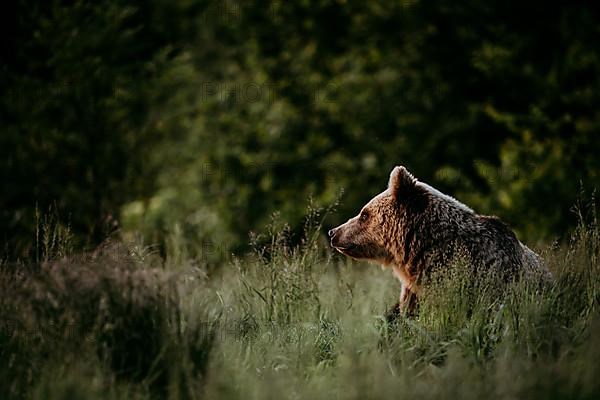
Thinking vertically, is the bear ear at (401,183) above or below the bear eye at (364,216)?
above

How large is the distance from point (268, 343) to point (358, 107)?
9106mm

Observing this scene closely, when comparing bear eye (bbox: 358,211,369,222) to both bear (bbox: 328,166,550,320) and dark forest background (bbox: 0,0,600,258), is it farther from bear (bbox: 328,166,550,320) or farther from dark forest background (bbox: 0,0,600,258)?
dark forest background (bbox: 0,0,600,258)

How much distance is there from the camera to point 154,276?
4.92 metres

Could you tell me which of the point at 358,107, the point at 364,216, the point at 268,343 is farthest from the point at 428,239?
the point at 358,107

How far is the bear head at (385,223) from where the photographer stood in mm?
6227

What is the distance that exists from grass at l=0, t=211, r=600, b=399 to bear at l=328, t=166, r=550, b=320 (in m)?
0.25

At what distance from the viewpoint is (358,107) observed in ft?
46.4

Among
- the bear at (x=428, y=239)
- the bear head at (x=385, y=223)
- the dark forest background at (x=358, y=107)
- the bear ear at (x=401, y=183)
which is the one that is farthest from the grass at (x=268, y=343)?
the dark forest background at (x=358, y=107)

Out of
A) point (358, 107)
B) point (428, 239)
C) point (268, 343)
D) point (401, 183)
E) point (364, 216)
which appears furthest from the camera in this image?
point (358, 107)

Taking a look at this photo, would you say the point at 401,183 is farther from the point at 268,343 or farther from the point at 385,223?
the point at 268,343

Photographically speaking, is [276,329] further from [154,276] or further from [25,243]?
[25,243]

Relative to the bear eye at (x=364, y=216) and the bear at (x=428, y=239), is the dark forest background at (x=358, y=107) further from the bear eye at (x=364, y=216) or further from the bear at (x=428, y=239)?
the bear at (x=428, y=239)

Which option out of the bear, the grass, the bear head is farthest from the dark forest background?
the grass

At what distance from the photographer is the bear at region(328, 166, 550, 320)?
5887mm
